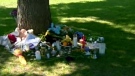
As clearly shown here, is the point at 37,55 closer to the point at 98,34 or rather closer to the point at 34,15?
the point at 34,15

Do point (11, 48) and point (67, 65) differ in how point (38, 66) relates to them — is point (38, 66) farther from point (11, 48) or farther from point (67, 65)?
point (11, 48)

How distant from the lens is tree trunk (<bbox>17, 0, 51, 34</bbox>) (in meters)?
6.36

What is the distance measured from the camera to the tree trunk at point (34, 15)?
6.36 meters

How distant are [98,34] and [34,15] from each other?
153cm

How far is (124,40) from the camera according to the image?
6766 millimetres

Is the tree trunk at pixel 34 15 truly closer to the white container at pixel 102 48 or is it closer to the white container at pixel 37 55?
the white container at pixel 37 55

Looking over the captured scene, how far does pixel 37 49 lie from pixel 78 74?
1133mm

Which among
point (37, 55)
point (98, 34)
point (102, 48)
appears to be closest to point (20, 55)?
point (37, 55)

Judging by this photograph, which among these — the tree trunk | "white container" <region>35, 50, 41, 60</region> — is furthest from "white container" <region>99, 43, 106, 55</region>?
the tree trunk

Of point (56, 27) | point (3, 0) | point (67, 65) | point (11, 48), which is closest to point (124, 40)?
point (56, 27)

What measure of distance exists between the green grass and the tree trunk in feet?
2.43

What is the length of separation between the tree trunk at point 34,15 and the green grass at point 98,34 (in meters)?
0.74

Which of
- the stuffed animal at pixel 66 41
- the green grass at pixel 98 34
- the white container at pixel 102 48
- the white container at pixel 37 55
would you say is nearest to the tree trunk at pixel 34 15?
the stuffed animal at pixel 66 41

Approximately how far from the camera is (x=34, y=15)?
6.39 metres
